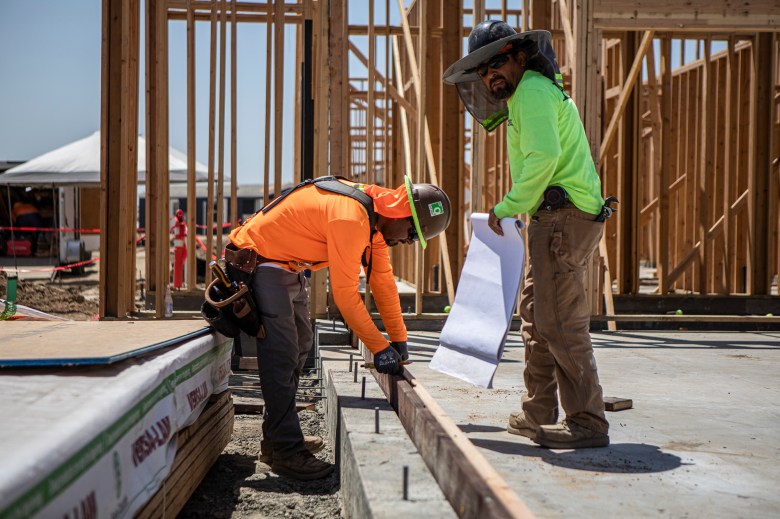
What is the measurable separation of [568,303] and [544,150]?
62 centimetres

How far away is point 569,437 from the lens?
3.39 metres

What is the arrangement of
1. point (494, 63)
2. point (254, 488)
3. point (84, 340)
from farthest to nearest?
point (254, 488)
point (494, 63)
point (84, 340)

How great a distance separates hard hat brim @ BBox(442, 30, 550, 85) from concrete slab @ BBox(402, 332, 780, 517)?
1.57 meters

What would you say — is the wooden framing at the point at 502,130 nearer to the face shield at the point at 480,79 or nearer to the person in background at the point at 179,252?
the person in background at the point at 179,252

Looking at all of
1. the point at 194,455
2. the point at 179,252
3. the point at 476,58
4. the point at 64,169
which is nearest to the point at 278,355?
the point at 194,455

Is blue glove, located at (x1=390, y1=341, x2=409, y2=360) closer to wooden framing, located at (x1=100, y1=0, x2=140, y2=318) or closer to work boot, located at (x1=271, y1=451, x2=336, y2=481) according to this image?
work boot, located at (x1=271, y1=451, x2=336, y2=481)

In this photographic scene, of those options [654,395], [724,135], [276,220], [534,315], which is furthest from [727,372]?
[724,135]

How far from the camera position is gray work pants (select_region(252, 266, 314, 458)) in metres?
3.67

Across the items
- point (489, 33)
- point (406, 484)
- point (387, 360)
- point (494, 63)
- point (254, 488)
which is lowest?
point (254, 488)

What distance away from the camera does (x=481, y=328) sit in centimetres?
361

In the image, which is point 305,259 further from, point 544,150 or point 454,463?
point 454,463

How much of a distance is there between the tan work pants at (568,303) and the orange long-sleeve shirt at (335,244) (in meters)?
0.69

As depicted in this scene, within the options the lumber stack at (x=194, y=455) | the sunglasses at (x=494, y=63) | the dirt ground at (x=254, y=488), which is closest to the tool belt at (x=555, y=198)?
the sunglasses at (x=494, y=63)

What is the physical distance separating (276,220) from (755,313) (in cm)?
772
